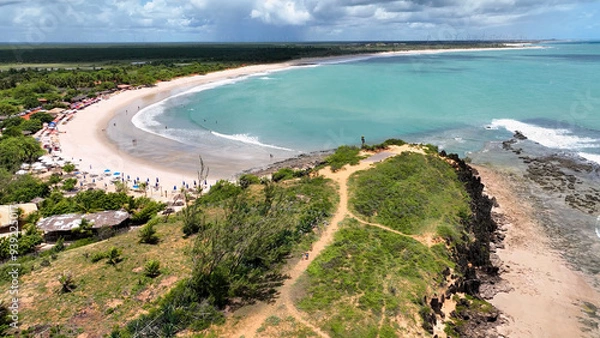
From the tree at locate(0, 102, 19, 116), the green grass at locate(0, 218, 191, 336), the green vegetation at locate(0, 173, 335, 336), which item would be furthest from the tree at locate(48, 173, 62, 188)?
the tree at locate(0, 102, 19, 116)

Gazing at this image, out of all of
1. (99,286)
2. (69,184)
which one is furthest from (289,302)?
(69,184)

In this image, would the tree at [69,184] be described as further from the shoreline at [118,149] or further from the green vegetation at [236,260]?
the green vegetation at [236,260]

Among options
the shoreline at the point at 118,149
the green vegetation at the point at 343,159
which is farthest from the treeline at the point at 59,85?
the green vegetation at the point at 343,159

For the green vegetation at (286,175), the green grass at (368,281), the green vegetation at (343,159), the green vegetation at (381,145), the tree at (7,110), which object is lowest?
the green grass at (368,281)

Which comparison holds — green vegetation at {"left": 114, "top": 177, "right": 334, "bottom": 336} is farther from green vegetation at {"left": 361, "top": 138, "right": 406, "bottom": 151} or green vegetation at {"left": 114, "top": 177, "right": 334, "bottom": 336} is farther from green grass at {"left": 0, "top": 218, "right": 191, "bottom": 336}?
green vegetation at {"left": 361, "top": 138, "right": 406, "bottom": 151}

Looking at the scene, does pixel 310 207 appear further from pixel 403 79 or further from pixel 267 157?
pixel 403 79

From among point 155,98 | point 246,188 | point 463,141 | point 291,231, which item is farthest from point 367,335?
point 155,98
